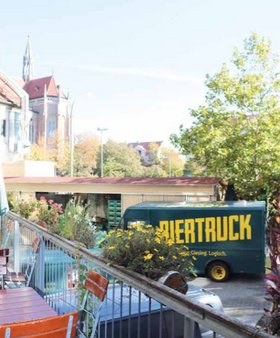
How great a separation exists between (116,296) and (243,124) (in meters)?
14.4

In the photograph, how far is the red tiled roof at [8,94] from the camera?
23.9 m

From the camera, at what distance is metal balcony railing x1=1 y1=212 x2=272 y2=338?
1.90 m

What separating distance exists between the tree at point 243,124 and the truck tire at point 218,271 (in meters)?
5.94

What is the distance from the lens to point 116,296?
179 inches

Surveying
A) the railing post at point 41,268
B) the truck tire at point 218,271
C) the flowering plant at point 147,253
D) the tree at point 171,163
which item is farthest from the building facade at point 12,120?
the tree at point 171,163

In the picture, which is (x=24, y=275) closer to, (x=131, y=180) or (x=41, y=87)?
(x=131, y=180)

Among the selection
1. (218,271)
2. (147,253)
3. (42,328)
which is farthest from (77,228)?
(218,271)

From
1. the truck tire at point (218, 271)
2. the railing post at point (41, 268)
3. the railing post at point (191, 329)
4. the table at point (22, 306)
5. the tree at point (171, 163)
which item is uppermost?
the tree at point (171, 163)

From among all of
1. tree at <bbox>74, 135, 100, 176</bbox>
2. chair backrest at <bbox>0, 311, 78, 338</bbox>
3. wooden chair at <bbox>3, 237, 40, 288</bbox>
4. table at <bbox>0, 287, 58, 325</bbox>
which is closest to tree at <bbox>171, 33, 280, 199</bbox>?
wooden chair at <bbox>3, 237, 40, 288</bbox>

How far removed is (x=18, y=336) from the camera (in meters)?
2.20

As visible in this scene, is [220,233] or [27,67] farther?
[27,67]

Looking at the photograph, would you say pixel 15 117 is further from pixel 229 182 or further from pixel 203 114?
pixel 229 182

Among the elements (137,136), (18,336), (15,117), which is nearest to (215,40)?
(15,117)

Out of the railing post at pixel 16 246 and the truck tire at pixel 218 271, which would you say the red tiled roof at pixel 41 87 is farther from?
the railing post at pixel 16 246
